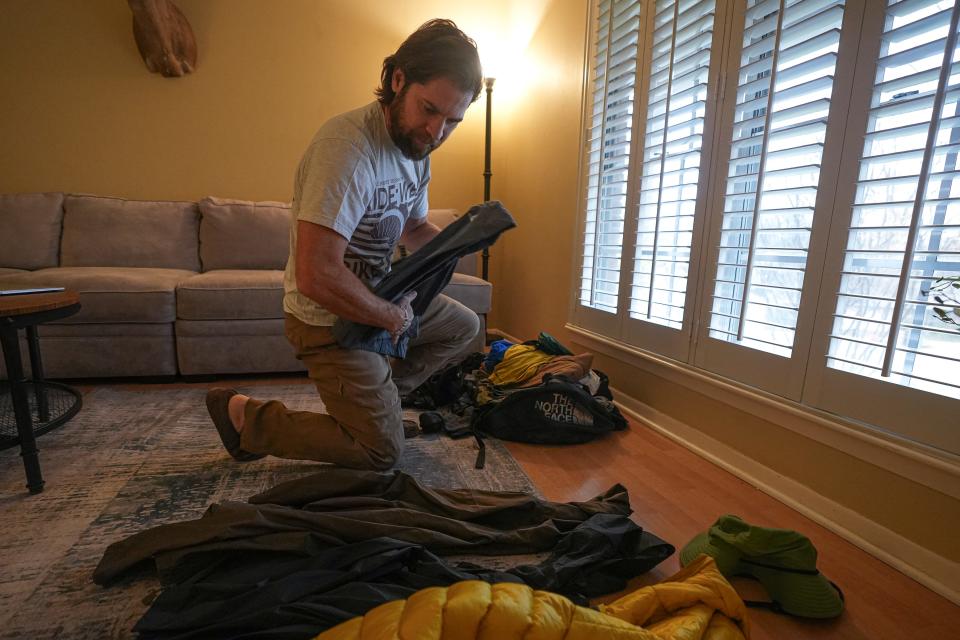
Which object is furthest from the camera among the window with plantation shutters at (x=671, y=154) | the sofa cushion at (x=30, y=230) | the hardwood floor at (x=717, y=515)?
the sofa cushion at (x=30, y=230)

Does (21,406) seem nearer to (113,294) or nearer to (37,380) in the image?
(37,380)

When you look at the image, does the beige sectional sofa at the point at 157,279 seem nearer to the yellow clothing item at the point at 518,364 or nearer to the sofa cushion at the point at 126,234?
the sofa cushion at the point at 126,234

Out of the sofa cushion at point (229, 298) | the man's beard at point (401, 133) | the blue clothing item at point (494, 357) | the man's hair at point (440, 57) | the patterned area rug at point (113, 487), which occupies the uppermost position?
the man's hair at point (440, 57)

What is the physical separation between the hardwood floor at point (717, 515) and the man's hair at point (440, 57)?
3.68 ft

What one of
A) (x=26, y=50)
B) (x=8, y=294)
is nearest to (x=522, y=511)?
(x=8, y=294)

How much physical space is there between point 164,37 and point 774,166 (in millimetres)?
2992

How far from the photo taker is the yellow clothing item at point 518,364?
76.3 inches

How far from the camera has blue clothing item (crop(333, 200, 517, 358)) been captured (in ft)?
4.13

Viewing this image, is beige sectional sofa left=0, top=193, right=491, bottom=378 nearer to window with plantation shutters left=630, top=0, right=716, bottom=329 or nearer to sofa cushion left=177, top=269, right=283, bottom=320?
sofa cushion left=177, top=269, right=283, bottom=320

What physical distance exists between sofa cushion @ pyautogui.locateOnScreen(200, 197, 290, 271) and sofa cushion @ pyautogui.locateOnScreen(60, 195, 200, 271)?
0.38 ft

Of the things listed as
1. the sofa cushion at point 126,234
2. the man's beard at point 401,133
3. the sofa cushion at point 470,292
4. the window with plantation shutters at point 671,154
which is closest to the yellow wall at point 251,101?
the sofa cushion at point 126,234

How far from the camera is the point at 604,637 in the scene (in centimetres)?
63

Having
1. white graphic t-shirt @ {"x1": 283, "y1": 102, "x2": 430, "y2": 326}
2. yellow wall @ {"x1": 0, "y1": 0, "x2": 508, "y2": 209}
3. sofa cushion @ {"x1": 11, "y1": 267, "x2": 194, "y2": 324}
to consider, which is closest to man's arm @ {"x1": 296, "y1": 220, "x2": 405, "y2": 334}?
white graphic t-shirt @ {"x1": 283, "y1": 102, "x2": 430, "y2": 326}

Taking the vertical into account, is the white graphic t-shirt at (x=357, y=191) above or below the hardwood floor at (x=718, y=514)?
above
